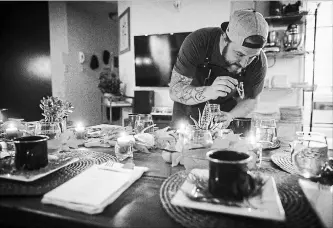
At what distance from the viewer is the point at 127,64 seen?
4.84 m

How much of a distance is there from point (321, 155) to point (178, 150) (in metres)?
0.49

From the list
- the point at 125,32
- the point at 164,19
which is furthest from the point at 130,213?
the point at 125,32

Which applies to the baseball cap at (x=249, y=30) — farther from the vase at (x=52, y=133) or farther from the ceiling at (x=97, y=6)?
the ceiling at (x=97, y=6)

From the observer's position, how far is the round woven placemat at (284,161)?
946 mm

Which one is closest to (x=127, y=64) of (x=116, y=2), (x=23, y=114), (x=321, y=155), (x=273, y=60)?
(x=116, y=2)

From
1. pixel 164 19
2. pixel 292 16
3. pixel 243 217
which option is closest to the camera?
pixel 243 217

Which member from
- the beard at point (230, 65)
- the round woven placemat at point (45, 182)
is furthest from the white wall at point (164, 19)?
the round woven placemat at point (45, 182)

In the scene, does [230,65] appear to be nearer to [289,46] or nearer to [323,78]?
[289,46]

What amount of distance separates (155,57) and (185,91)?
2644mm

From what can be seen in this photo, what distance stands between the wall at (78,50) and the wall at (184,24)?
976 millimetres

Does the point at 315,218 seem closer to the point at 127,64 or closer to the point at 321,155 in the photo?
the point at 321,155

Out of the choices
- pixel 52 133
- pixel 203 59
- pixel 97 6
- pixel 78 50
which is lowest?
pixel 52 133

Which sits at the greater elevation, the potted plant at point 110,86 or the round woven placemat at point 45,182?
the potted plant at point 110,86

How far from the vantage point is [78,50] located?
17.1ft
